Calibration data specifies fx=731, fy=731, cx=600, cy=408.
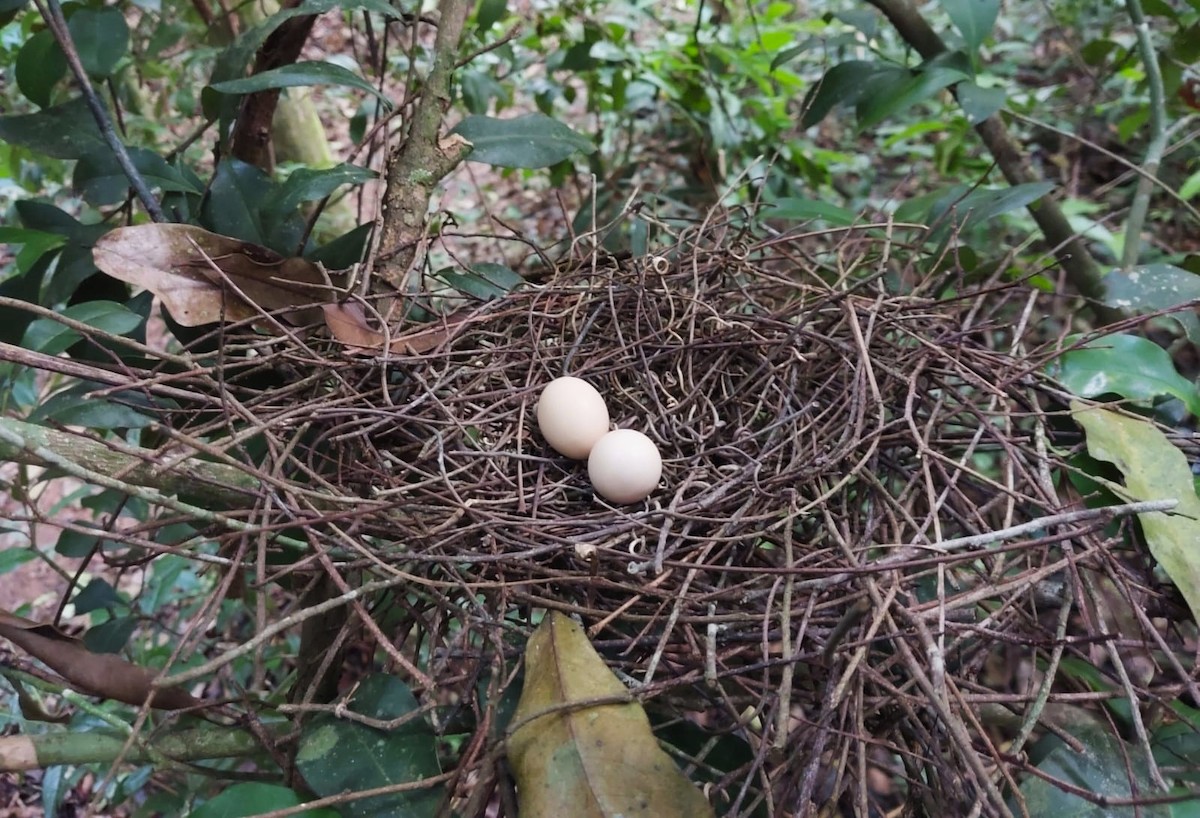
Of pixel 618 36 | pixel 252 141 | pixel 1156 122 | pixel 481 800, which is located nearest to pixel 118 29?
pixel 252 141

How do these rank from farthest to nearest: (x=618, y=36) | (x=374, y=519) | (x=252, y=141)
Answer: (x=618, y=36) < (x=252, y=141) < (x=374, y=519)

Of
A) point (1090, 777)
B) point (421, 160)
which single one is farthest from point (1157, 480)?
point (421, 160)

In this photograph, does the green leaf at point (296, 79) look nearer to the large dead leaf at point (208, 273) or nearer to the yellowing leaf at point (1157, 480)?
the large dead leaf at point (208, 273)

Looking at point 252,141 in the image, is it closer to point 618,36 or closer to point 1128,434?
point 618,36

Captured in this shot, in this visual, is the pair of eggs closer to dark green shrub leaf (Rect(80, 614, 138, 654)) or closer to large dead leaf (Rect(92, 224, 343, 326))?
large dead leaf (Rect(92, 224, 343, 326))

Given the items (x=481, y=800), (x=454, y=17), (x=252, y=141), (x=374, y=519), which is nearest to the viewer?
(x=481, y=800)

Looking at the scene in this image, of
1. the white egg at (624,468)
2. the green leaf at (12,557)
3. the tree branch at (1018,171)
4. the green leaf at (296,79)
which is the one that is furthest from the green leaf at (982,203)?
the green leaf at (12,557)

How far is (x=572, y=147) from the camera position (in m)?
0.96

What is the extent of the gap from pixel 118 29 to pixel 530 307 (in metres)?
0.63

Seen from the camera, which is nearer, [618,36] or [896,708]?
[896,708]

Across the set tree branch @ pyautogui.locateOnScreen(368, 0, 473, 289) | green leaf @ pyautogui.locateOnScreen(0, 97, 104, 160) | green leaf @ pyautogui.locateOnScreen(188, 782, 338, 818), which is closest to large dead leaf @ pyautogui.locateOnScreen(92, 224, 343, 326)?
tree branch @ pyautogui.locateOnScreen(368, 0, 473, 289)

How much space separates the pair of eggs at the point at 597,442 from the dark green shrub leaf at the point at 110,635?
67 centimetres

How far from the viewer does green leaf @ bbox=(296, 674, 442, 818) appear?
587mm

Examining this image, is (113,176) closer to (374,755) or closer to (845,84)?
(374,755)
